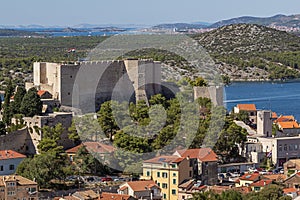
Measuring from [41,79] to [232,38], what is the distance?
206 ft

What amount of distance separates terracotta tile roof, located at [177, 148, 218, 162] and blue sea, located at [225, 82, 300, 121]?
13.9m

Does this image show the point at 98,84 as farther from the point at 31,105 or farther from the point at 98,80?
the point at 31,105

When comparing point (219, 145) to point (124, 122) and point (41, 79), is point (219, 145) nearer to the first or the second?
point (124, 122)

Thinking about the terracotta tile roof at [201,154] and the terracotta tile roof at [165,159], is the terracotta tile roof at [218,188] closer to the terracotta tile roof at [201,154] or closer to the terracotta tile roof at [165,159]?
the terracotta tile roof at [165,159]

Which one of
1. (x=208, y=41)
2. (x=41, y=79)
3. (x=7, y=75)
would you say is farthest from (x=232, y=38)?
(x=41, y=79)

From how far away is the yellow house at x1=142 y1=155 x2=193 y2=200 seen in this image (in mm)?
19656

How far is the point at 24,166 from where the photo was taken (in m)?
19.9

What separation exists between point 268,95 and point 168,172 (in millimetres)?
29886

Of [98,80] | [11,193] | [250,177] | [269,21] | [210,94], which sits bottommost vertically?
[11,193]

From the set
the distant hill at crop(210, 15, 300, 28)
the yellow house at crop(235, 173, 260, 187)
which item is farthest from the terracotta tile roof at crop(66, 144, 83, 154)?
the distant hill at crop(210, 15, 300, 28)

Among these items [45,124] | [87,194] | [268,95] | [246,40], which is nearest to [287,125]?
[45,124]

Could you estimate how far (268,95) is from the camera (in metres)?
49.1

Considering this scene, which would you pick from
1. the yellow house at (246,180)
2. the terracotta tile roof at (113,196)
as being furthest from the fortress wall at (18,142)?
the yellow house at (246,180)

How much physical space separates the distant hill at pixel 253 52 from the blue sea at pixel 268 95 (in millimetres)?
4776
